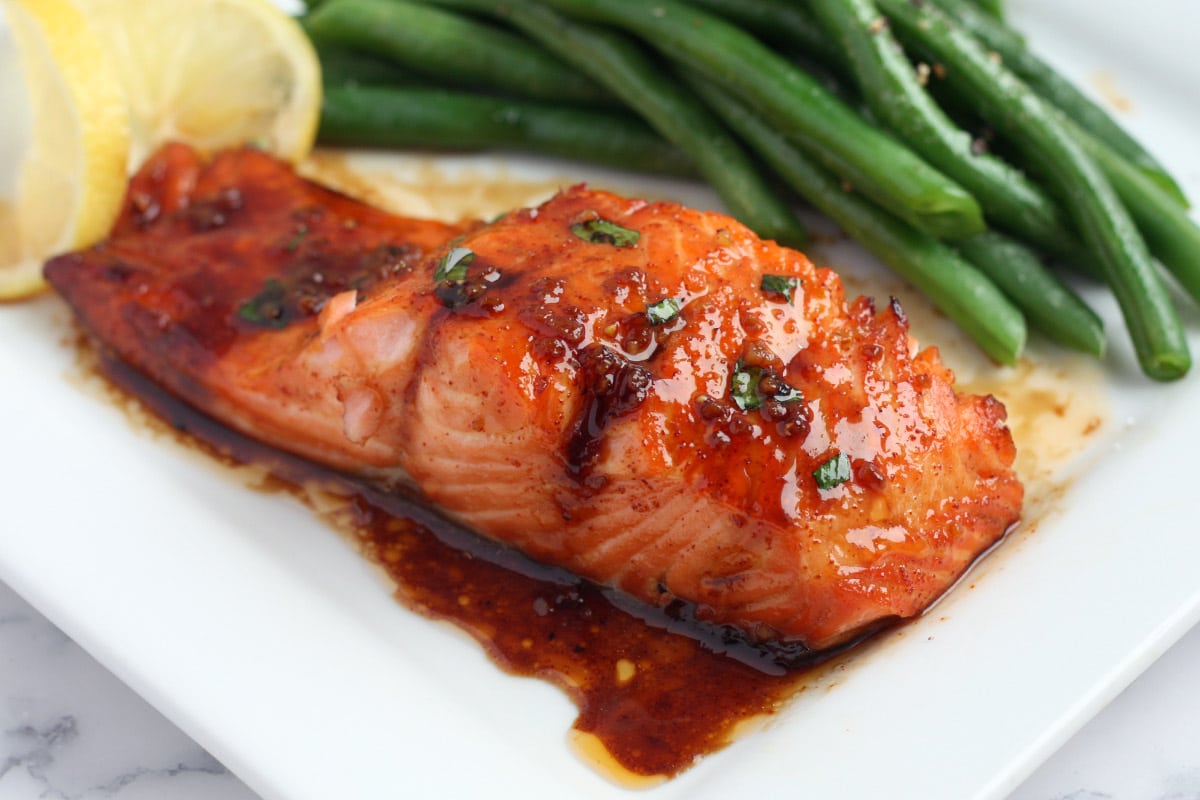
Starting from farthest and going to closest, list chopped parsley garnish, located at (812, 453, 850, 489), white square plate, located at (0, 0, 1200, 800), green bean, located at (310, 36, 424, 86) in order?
green bean, located at (310, 36, 424, 86)
chopped parsley garnish, located at (812, 453, 850, 489)
white square plate, located at (0, 0, 1200, 800)

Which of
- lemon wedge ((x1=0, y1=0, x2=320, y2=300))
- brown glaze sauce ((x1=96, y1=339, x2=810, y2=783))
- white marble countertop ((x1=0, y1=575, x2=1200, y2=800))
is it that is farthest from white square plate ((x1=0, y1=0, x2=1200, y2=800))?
lemon wedge ((x1=0, y1=0, x2=320, y2=300))

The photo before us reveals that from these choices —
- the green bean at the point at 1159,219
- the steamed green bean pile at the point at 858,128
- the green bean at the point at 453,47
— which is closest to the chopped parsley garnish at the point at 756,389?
the steamed green bean pile at the point at 858,128

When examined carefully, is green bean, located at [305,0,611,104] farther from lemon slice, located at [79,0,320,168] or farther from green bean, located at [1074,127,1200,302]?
green bean, located at [1074,127,1200,302]

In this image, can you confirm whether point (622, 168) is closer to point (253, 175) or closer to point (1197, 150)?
point (253, 175)

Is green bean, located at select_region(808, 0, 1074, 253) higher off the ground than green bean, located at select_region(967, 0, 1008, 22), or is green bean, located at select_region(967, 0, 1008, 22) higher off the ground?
green bean, located at select_region(967, 0, 1008, 22)

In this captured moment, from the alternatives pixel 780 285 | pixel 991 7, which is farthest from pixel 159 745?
pixel 991 7

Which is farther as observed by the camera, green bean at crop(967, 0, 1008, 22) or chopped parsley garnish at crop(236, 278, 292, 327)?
green bean at crop(967, 0, 1008, 22)

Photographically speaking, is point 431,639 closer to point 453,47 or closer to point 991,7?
point 453,47
